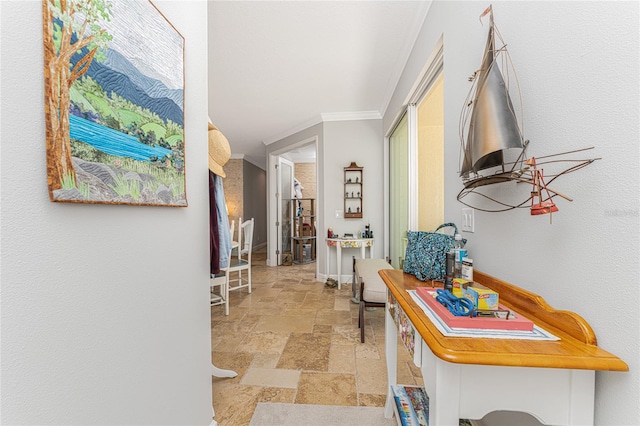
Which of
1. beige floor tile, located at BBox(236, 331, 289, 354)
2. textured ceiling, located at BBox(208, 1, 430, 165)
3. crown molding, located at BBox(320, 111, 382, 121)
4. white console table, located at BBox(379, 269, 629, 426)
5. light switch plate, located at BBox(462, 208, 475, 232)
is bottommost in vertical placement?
beige floor tile, located at BBox(236, 331, 289, 354)

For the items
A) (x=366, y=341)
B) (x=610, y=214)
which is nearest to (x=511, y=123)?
(x=610, y=214)

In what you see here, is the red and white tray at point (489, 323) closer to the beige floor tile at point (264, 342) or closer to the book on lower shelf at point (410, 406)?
the book on lower shelf at point (410, 406)

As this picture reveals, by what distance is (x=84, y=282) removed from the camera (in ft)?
2.36

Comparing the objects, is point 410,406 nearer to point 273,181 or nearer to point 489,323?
point 489,323

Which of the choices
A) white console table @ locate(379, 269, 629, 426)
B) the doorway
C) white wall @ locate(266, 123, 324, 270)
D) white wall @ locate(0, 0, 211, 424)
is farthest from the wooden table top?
the doorway

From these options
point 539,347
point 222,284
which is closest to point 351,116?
point 222,284

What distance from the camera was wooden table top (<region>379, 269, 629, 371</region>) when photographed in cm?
58

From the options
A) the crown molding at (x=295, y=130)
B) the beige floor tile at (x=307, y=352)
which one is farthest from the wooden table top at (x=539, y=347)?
the crown molding at (x=295, y=130)

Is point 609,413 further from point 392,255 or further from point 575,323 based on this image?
point 392,255

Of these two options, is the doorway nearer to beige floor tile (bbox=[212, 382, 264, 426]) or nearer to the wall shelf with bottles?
the wall shelf with bottles

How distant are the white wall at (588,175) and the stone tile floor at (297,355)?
4.41 ft

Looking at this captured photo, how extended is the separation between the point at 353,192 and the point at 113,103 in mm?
3652

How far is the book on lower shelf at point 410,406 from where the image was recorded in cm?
120

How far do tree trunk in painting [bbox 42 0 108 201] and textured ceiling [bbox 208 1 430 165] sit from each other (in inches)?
66.2
